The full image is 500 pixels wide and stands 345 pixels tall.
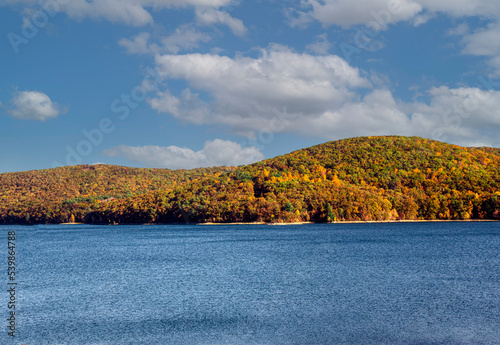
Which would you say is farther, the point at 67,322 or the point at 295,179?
the point at 295,179

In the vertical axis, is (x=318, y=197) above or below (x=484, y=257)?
above

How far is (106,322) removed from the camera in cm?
2783

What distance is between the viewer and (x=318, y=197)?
6639 inches

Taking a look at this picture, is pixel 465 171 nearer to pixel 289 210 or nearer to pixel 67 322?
pixel 289 210

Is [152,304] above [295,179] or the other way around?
the other way around

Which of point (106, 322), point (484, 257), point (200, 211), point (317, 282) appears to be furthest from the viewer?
point (200, 211)

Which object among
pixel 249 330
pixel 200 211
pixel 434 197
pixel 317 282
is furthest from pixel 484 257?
pixel 200 211

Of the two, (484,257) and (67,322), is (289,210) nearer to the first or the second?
(484,257)

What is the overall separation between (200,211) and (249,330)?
160230mm

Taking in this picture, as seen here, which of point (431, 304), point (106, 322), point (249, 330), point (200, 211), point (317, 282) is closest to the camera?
point (249, 330)

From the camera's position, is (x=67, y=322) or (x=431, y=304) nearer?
(x=67, y=322)

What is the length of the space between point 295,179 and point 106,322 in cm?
17019

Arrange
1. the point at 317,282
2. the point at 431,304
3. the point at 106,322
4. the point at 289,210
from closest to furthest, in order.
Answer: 1. the point at 106,322
2. the point at 431,304
3. the point at 317,282
4. the point at 289,210

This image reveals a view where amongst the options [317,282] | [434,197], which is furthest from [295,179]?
[317,282]
